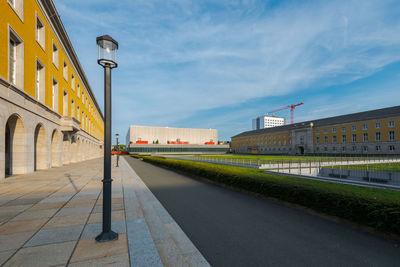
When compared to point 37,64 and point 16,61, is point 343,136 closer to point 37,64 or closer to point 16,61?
point 37,64

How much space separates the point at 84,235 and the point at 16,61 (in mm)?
15048

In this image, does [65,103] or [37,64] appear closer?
[37,64]

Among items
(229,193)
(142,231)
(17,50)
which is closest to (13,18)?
(17,50)

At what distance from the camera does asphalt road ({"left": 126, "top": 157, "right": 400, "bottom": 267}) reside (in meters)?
3.58

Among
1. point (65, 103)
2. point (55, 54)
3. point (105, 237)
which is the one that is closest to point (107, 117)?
point (105, 237)

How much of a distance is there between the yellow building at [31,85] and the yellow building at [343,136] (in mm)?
71467

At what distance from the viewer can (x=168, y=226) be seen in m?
5.08

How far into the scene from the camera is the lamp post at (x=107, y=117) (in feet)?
13.0

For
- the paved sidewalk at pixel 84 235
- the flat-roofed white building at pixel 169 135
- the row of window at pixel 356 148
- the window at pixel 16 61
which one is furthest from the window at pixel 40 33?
the flat-roofed white building at pixel 169 135

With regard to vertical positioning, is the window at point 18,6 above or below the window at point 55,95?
above

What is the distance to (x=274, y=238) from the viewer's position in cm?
446

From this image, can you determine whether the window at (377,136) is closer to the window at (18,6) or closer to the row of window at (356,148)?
the row of window at (356,148)

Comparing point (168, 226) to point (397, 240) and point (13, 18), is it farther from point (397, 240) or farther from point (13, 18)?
point (13, 18)

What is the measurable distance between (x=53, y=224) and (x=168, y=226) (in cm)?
295
